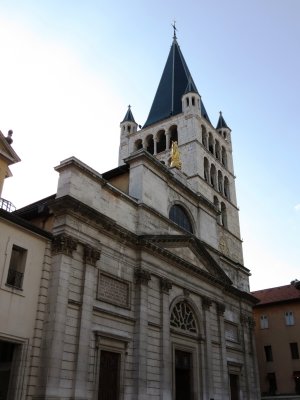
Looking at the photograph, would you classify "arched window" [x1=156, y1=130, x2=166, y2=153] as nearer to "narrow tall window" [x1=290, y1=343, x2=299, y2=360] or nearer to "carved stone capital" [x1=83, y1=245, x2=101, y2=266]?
"narrow tall window" [x1=290, y1=343, x2=299, y2=360]

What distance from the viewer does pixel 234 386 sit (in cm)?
2895

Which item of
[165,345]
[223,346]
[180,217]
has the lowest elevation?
[165,345]

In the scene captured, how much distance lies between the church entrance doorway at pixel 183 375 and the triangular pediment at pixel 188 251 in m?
5.15

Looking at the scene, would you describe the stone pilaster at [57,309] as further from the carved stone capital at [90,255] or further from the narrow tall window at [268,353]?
the narrow tall window at [268,353]

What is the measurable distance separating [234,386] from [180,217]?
1173 cm

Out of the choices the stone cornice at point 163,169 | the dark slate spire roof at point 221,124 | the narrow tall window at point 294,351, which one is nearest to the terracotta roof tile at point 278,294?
the narrow tall window at point 294,351

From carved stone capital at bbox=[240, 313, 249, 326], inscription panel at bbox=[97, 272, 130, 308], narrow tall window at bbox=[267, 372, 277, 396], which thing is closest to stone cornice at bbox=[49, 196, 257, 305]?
inscription panel at bbox=[97, 272, 130, 308]

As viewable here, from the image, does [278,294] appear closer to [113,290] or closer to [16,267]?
[113,290]

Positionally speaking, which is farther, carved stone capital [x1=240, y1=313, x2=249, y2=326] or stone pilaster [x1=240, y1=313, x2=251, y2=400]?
carved stone capital [x1=240, y1=313, x2=249, y2=326]

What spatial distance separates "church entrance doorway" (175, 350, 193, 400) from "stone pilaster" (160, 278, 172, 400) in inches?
64.0

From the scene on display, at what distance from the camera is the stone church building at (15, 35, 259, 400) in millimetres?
17750

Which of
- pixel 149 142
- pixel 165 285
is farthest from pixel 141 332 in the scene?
pixel 149 142

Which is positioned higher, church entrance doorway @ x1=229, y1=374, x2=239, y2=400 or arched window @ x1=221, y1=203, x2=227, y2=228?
arched window @ x1=221, y1=203, x2=227, y2=228

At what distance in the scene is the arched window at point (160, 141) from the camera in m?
45.3
